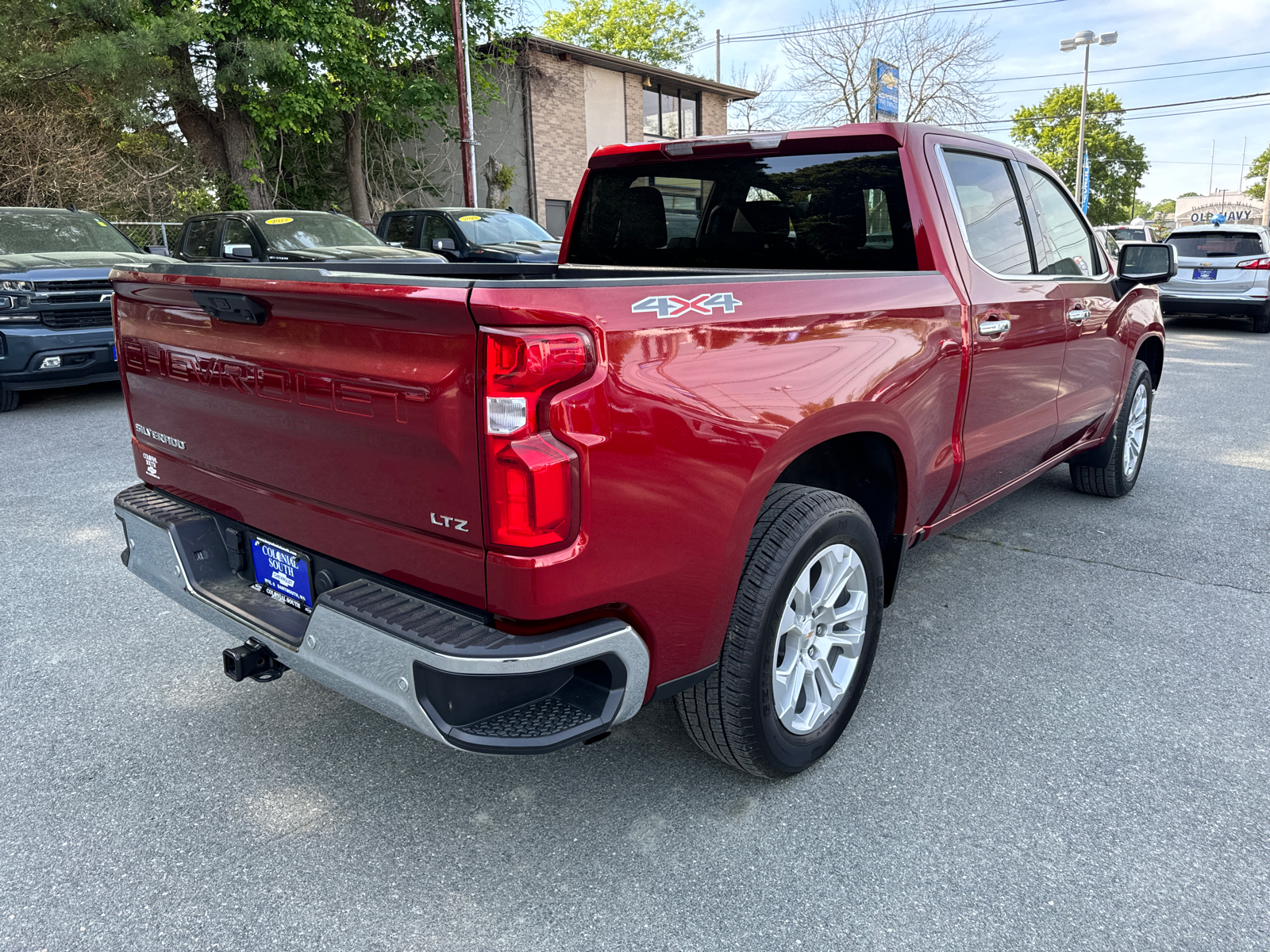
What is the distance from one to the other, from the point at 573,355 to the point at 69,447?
6.46 meters

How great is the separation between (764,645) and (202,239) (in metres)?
10.6

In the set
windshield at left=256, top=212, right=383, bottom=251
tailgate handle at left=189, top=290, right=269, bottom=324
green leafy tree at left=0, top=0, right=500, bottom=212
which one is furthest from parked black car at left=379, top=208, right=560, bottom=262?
tailgate handle at left=189, top=290, right=269, bottom=324

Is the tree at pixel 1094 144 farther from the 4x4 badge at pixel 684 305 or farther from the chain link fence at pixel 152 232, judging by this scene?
the 4x4 badge at pixel 684 305

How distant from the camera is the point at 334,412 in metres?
2.12

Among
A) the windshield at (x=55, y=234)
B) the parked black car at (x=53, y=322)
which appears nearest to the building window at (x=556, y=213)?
the windshield at (x=55, y=234)

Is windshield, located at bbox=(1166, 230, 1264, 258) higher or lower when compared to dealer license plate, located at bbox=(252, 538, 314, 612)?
higher

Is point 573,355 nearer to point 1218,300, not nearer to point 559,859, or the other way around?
point 559,859

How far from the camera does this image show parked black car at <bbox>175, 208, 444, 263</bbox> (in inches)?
402

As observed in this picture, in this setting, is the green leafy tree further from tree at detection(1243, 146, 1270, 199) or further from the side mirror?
tree at detection(1243, 146, 1270, 199)

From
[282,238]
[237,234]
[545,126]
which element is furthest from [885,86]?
[545,126]

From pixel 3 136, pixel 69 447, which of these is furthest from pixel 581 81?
pixel 69 447

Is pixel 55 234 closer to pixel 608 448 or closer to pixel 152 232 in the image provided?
pixel 608 448

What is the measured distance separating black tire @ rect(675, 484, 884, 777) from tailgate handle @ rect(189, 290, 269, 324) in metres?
1.37

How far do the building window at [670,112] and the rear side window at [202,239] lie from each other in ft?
71.5
